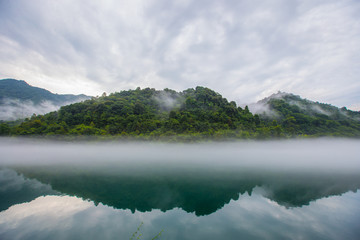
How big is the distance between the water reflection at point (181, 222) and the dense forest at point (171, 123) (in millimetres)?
42257

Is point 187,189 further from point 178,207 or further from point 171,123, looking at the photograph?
point 171,123

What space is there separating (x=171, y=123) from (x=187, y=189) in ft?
138

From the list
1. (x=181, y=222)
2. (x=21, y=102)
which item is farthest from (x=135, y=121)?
(x=21, y=102)

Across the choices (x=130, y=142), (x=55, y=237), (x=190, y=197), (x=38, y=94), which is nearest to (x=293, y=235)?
(x=190, y=197)

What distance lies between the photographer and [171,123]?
58.7 metres

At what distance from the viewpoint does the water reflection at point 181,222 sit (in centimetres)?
928

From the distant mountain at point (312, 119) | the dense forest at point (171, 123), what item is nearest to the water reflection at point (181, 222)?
the dense forest at point (171, 123)

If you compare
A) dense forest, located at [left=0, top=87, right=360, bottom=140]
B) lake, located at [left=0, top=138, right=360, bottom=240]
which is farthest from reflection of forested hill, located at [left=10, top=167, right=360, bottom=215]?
dense forest, located at [left=0, top=87, right=360, bottom=140]

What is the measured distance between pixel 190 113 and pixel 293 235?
58.2 metres

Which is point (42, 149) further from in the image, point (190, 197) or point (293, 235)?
point (293, 235)

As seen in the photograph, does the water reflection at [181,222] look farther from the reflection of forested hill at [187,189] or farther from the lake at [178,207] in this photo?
the reflection of forested hill at [187,189]

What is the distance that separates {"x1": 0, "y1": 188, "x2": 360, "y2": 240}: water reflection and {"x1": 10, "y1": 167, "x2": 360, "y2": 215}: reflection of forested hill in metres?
1.16

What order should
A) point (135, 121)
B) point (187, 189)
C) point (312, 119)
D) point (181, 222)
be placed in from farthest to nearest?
1. point (312, 119)
2. point (135, 121)
3. point (187, 189)
4. point (181, 222)

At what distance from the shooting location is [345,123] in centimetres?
8331
